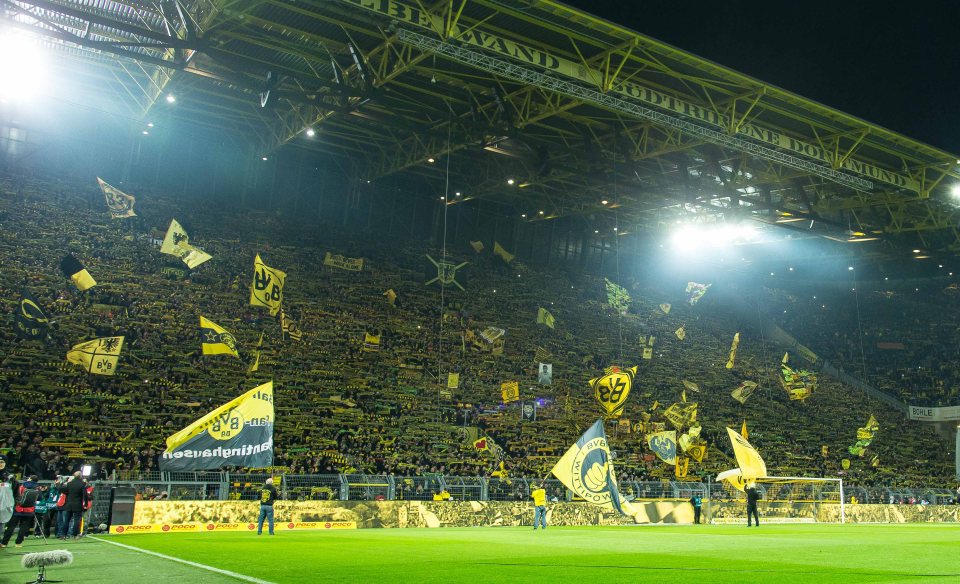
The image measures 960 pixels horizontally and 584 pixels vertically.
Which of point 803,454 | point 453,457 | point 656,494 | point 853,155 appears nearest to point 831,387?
point 803,454

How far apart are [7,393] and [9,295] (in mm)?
5455

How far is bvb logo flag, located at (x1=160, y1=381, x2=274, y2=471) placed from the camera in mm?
18188

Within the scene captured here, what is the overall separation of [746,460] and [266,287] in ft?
61.1

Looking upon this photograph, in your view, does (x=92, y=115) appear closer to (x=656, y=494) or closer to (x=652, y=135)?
(x=652, y=135)

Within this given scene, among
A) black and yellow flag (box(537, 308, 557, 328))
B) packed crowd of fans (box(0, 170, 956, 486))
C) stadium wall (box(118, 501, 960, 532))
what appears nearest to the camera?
stadium wall (box(118, 501, 960, 532))

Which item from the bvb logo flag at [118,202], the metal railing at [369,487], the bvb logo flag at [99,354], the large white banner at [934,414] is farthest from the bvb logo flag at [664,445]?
the bvb logo flag at [118,202]

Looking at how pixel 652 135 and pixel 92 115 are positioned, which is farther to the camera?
pixel 92 115

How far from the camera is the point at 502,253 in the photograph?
158ft

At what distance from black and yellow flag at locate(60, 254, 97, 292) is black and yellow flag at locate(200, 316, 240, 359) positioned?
4.96 m

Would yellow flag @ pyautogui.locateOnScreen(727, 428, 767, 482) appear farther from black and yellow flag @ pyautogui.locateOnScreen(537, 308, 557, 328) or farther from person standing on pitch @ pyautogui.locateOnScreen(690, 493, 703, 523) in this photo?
black and yellow flag @ pyautogui.locateOnScreen(537, 308, 557, 328)

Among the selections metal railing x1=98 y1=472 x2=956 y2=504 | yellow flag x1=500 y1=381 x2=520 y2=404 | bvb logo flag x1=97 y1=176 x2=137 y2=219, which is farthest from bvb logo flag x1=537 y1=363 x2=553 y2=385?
bvb logo flag x1=97 y1=176 x2=137 y2=219

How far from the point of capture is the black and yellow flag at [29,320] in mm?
26750

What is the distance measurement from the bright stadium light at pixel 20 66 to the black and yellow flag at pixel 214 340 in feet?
36.8

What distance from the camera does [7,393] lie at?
25.3 meters
